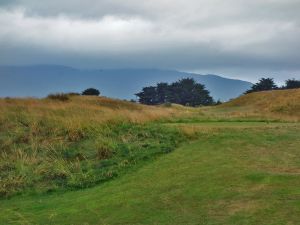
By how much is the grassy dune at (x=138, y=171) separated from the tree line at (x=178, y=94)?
2912 inches

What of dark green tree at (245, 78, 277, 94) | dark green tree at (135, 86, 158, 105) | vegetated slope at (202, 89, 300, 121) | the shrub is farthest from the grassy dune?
dark green tree at (135, 86, 158, 105)

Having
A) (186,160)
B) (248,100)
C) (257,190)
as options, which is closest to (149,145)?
(186,160)

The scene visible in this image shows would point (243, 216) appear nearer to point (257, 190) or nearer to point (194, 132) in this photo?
point (257, 190)

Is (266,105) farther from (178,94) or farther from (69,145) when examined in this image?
(178,94)

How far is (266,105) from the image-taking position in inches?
1608

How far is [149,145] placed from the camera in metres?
16.6

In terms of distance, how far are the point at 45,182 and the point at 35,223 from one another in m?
4.11

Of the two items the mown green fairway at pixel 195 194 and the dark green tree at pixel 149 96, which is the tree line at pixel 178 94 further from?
the mown green fairway at pixel 195 194

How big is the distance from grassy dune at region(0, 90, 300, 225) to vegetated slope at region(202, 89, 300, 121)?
515 inches

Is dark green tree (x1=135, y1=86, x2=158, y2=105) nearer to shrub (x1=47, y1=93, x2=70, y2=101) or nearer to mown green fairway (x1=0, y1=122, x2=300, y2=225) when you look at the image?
shrub (x1=47, y1=93, x2=70, y2=101)

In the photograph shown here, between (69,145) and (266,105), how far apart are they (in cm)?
2598

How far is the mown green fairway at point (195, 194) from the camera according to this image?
32.1ft

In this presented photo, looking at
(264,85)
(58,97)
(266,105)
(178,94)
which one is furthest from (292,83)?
(58,97)

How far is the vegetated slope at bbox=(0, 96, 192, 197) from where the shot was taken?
14406 mm
